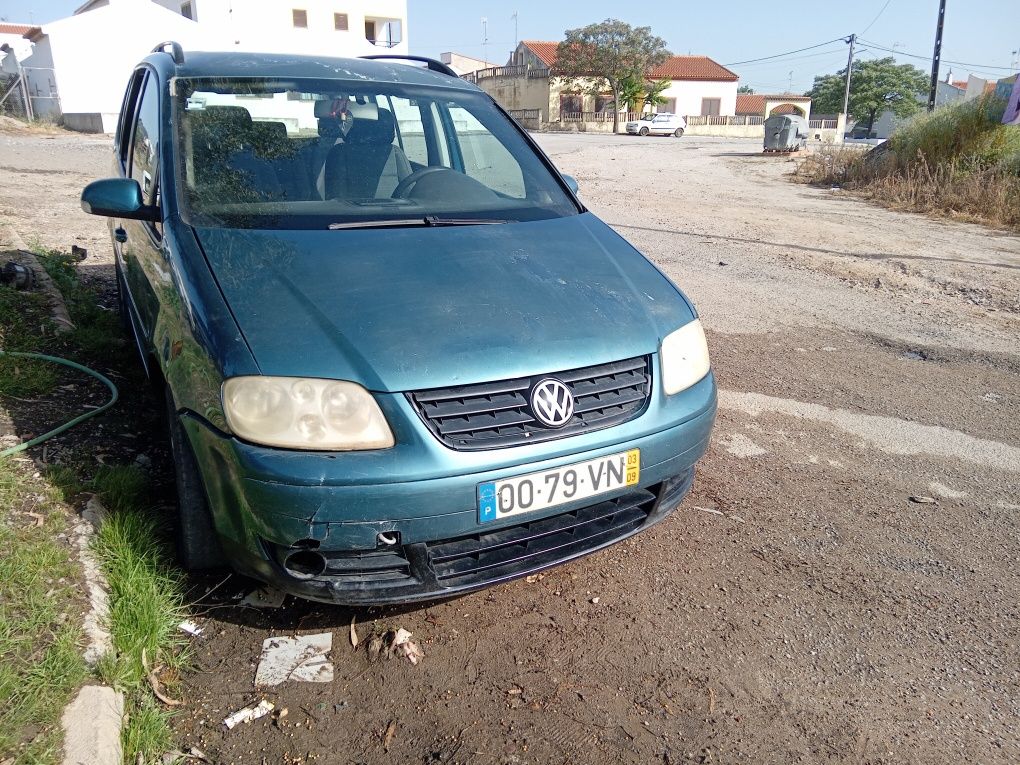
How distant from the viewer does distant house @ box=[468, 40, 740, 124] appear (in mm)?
57156

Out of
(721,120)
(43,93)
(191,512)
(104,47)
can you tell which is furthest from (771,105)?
(191,512)

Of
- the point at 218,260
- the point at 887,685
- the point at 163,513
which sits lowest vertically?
the point at 887,685

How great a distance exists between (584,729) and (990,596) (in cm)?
165

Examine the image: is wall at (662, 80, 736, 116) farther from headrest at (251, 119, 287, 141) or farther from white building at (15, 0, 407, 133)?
headrest at (251, 119, 287, 141)

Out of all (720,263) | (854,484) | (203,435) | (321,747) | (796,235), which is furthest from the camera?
(796,235)

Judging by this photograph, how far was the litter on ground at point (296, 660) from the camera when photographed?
232cm

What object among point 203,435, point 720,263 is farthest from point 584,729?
point 720,263

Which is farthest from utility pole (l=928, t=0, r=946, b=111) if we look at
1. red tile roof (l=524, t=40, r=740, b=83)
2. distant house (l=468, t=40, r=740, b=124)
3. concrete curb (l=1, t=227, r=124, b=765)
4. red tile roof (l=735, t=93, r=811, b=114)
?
red tile roof (l=735, t=93, r=811, b=114)

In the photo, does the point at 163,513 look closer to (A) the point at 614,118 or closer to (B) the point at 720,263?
(B) the point at 720,263

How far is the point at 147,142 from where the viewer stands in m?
3.51

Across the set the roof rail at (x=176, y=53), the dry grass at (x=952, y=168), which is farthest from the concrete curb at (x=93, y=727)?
the dry grass at (x=952, y=168)

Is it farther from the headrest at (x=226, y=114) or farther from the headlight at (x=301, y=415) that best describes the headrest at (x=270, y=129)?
the headlight at (x=301, y=415)

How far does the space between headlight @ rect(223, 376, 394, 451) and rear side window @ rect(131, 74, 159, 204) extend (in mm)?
1387

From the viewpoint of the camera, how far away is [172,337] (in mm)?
2559
